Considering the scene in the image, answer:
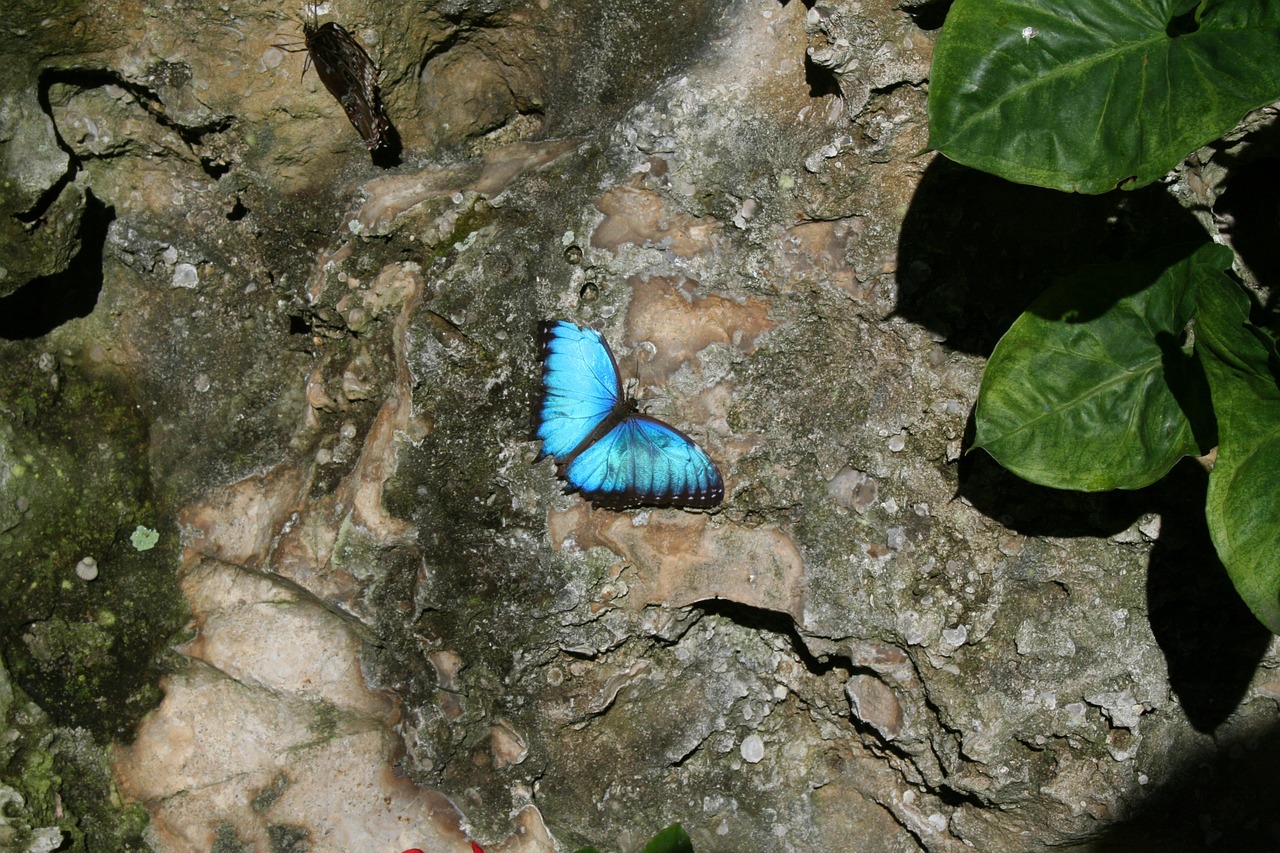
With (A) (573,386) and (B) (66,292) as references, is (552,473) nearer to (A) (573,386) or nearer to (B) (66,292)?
→ (A) (573,386)

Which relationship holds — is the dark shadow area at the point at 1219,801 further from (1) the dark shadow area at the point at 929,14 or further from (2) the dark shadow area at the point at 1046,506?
(1) the dark shadow area at the point at 929,14

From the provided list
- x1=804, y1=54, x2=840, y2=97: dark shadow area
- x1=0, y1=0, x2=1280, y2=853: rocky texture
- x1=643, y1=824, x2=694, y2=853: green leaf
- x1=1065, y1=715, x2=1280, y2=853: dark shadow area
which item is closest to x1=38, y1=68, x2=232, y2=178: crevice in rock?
x1=0, y1=0, x2=1280, y2=853: rocky texture

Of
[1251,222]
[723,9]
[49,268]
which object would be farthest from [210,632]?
[1251,222]

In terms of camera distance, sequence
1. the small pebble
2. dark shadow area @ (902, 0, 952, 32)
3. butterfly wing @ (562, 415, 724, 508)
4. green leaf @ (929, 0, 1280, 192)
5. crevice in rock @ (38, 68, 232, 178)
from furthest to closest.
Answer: the small pebble, crevice in rock @ (38, 68, 232, 178), butterfly wing @ (562, 415, 724, 508), dark shadow area @ (902, 0, 952, 32), green leaf @ (929, 0, 1280, 192)

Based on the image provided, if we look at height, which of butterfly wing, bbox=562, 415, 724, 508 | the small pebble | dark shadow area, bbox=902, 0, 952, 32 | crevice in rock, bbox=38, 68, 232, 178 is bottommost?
the small pebble

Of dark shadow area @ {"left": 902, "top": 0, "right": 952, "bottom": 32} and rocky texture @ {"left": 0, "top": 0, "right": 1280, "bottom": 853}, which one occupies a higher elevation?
dark shadow area @ {"left": 902, "top": 0, "right": 952, "bottom": 32}

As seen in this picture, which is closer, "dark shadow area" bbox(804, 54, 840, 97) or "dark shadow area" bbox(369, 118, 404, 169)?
"dark shadow area" bbox(804, 54, 840, 97)

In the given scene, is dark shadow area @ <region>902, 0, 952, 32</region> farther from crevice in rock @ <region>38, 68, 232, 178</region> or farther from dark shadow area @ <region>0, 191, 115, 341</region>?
dark shadow area @ <region>0, 191, 115, 341</region>

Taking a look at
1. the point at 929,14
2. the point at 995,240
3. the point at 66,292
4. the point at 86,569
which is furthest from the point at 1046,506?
the point at 66,292
